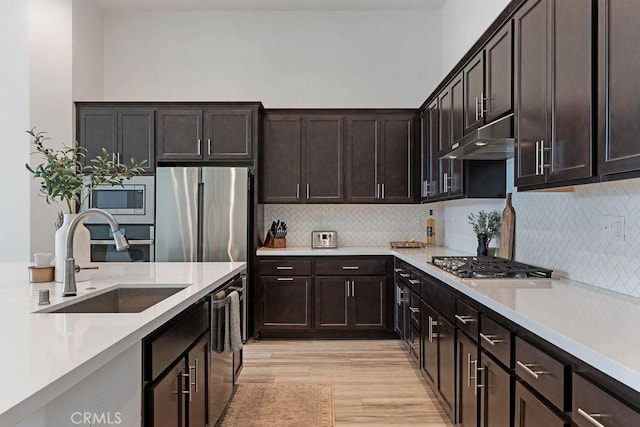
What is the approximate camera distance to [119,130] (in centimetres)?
488

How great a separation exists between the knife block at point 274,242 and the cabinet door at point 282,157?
42cm

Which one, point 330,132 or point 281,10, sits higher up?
point 281,10

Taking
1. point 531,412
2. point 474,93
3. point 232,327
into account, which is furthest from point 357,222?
point 531,412

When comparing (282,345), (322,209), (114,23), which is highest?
(114,23)

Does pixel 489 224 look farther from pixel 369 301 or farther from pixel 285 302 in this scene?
pixel 285 302

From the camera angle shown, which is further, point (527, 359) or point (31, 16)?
point (31, 16)

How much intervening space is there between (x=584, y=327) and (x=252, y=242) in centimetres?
358

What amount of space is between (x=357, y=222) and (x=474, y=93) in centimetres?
257

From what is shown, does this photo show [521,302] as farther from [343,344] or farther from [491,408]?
[343,344]

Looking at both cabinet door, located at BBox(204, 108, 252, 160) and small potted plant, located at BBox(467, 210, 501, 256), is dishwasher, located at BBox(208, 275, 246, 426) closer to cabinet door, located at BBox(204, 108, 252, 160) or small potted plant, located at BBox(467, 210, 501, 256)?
small potted plant, located at BBox(467, 210, 501, 256)

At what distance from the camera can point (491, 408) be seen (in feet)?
6.78

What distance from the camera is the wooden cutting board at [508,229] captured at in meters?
3.36

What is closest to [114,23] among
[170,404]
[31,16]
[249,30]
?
[31,16]

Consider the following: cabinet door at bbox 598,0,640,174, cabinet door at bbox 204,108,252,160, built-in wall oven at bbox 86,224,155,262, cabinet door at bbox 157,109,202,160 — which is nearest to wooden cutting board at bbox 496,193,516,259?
cabinet door at bbox 598,0,640,174
